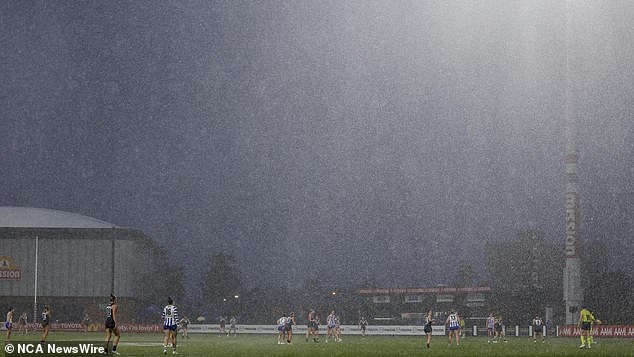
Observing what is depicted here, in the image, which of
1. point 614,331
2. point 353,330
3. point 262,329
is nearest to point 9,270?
point 262,329

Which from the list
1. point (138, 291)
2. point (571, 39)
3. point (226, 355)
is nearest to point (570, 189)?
point (571, 39)

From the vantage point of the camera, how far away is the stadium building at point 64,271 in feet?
408

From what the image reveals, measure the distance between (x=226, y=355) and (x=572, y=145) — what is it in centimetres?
8108

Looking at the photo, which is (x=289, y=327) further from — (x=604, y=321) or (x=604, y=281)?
(x=604, y=281)

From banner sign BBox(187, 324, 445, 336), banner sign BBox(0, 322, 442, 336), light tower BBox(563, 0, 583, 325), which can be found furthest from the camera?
light tower BBox(563, 0, 583, 325)

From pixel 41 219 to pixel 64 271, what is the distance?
34.2 feet

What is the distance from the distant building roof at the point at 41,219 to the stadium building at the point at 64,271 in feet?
2.24

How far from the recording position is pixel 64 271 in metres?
125

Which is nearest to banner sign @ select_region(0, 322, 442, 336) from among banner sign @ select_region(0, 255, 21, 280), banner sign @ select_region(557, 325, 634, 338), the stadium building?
banner sign @ select_region(557, 325, 634, 338)

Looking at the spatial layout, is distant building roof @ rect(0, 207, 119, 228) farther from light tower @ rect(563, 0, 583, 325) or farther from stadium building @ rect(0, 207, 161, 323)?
light tower @ rect(563, 0, 583, 325)

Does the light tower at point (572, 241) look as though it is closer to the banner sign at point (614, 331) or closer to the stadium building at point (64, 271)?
the banner sign at point (614, 331)

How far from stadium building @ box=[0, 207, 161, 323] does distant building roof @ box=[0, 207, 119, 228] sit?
0.68 metres

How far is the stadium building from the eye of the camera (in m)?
124

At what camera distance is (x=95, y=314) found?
12388cm
